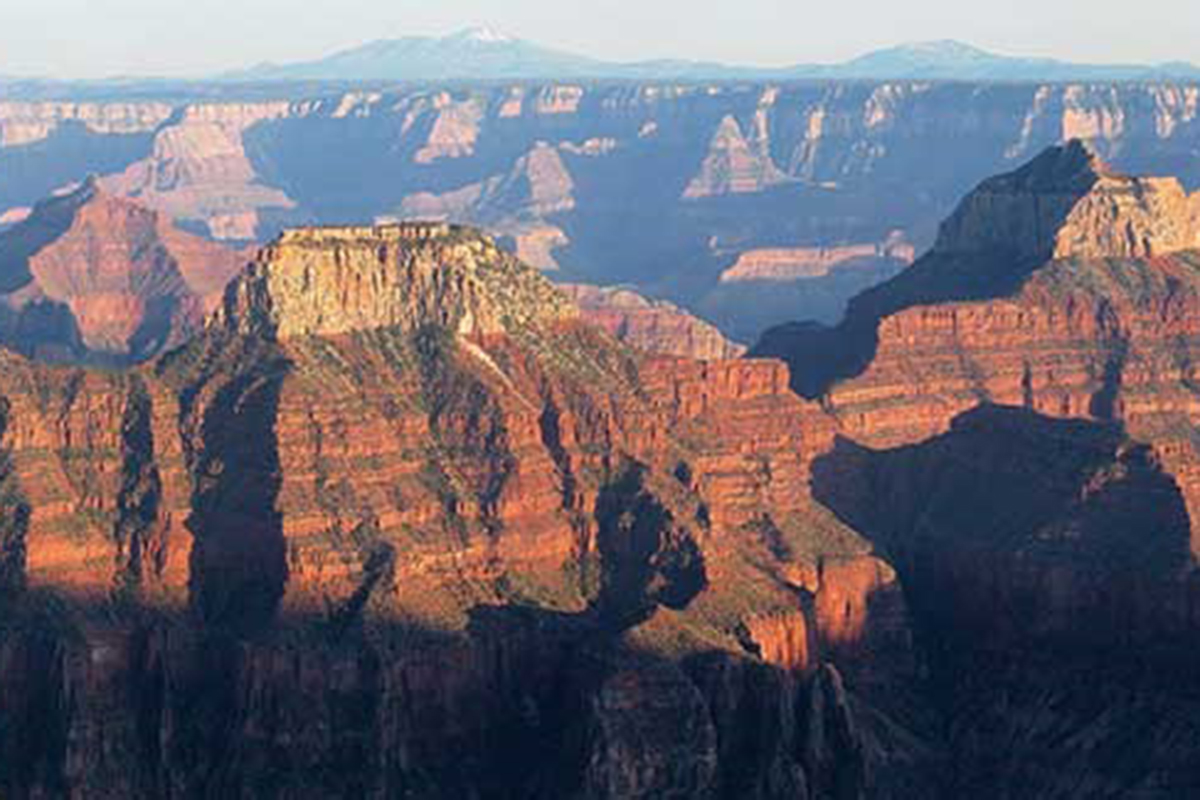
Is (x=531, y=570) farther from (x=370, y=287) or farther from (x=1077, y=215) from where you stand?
(x=1077, y=215)

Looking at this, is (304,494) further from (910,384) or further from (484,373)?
(910,384)

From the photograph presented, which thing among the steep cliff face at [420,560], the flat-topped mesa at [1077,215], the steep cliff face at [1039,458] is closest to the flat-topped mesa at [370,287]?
the steep cliff face at [420,560]

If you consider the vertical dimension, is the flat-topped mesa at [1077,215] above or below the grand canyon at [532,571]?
above

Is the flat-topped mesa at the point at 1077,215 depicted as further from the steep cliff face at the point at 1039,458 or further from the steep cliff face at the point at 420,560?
the steep cliff face at the point at 420,560

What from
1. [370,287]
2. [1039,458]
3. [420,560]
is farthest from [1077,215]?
[420,560]

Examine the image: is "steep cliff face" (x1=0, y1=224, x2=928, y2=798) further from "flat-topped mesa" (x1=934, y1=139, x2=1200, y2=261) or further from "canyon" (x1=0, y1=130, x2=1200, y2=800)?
"flat-topped mesa" (x1=934, y1=139, x2=1200, y2=261)

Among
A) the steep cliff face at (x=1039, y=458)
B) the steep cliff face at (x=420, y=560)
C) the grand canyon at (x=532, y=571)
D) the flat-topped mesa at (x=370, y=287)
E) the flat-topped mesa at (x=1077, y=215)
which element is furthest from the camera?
the flat-topped mesa at (x=1077, y=215)

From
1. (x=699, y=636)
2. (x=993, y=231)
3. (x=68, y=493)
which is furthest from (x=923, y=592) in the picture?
(x=993, y=231)
